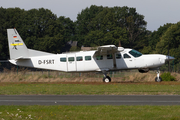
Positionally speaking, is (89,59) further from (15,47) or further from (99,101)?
(99,101)

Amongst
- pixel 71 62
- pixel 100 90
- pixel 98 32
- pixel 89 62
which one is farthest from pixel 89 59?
pixel 98 32

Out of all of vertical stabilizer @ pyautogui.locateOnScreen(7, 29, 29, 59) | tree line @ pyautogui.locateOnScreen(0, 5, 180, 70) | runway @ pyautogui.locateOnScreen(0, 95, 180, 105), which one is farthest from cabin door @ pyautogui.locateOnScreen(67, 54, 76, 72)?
tree line @ pyautogui.locateOnScreen(0, 5, 180, 70)

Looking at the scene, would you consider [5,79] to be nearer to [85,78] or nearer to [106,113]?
[85,78]

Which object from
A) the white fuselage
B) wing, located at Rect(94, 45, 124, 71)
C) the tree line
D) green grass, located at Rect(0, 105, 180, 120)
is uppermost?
the tree line

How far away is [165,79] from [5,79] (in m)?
16.3

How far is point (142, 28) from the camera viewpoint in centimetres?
7544

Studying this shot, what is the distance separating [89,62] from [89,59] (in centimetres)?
26

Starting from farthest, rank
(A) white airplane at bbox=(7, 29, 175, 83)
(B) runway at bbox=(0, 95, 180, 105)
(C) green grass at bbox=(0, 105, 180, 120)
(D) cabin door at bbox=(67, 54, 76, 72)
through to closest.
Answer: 1. (D) cabin door at bbox=(67, 54, 76, 72)
2. (A) white airplane at bbox=(7, 29, 175, 83)
3. (B) runway at bbox=(0, 95, 180, 105)
4. (C) green grass at bbox=(0, 105, 180, 120)

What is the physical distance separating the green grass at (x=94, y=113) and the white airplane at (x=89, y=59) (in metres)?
12.4

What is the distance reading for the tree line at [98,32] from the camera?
59.5 meters

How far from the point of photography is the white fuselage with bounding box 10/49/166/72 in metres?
23.3

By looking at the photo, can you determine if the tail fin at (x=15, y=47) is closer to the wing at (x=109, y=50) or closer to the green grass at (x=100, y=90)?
the green grass at (x=100, y=90)

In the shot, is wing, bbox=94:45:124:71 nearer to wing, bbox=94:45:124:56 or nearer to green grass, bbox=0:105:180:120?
wing, bbox=94:45:124:56

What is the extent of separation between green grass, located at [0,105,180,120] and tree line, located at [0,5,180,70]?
145 ft
